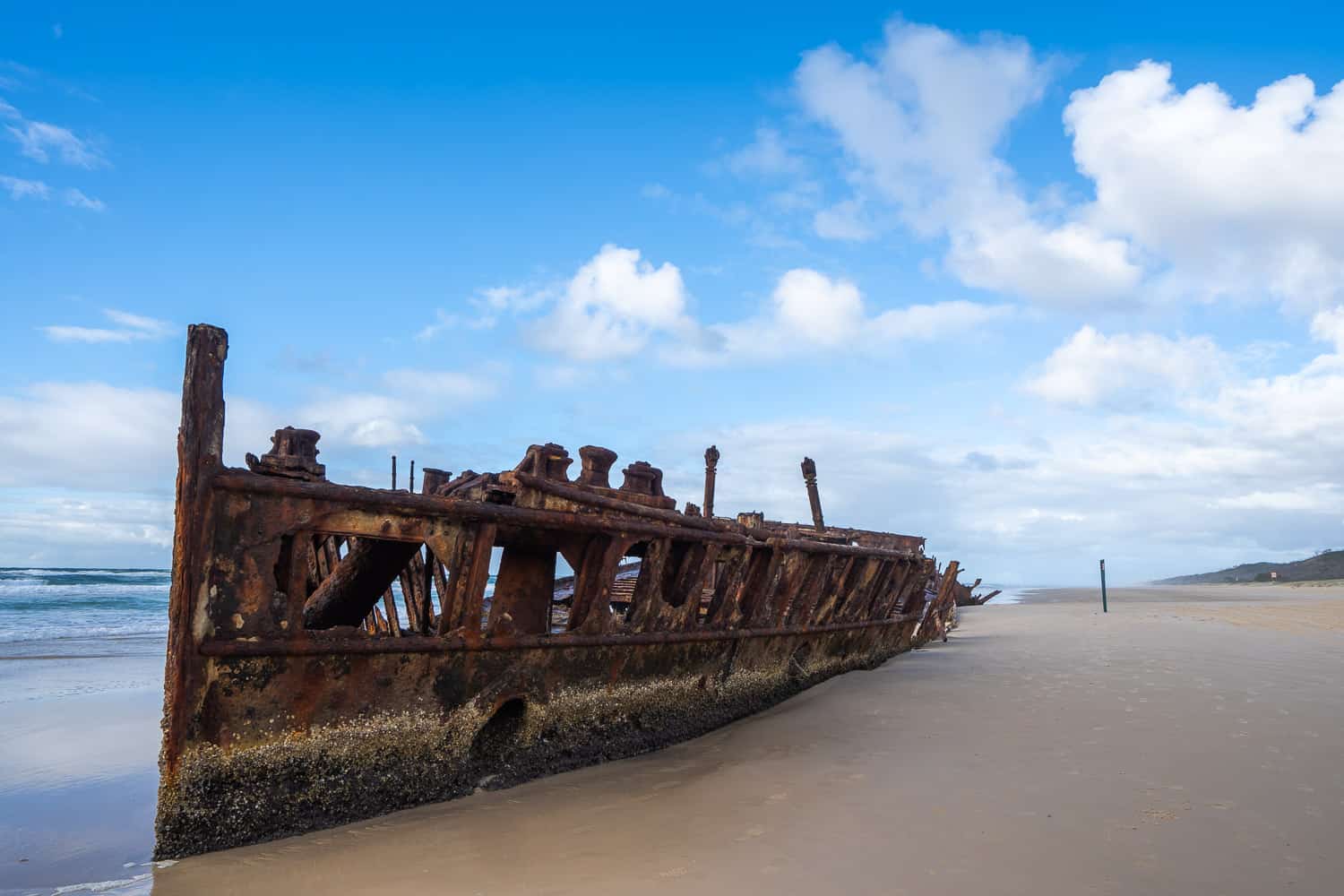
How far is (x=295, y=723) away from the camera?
4.25 m

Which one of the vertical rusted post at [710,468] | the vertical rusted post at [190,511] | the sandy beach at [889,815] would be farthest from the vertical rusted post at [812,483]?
the vertical rusted post at [190,511]

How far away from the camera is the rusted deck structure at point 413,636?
160 inches

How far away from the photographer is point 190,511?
398 cm

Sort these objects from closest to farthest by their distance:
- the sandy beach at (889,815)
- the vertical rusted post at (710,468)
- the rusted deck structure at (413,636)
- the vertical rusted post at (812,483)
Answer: the sandy beach at (889,815)
the rusted deck structure at (413,636)
the vertical rusted post at (710,468)
the vertical rusted post at (812,483)

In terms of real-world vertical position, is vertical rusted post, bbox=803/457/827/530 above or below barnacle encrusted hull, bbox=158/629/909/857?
above

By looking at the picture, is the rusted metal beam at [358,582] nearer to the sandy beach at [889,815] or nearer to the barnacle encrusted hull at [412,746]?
the barnacle encrusted hull at [412,746]

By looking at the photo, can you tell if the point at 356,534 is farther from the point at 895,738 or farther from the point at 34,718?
the point at 34,718

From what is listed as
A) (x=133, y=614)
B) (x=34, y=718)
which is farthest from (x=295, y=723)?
(x=133, y=614)

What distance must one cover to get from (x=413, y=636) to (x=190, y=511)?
1.42 m

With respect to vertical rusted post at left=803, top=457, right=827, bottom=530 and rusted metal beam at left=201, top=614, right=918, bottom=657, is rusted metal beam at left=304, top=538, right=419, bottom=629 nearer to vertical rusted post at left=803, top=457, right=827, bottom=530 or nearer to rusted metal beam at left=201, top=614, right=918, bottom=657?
rusted metal beam at left=201, top=614, right=918, bottom=657

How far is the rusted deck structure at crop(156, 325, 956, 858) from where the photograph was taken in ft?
13.3

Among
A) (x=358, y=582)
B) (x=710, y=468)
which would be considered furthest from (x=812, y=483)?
(x=358, y=582)

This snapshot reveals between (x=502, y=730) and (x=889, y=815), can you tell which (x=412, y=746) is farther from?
(x=889, y=815)

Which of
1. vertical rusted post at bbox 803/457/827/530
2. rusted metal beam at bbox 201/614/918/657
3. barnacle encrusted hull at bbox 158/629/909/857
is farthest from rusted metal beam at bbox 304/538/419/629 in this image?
vertical rusted post at bbox 803/457/827/530
